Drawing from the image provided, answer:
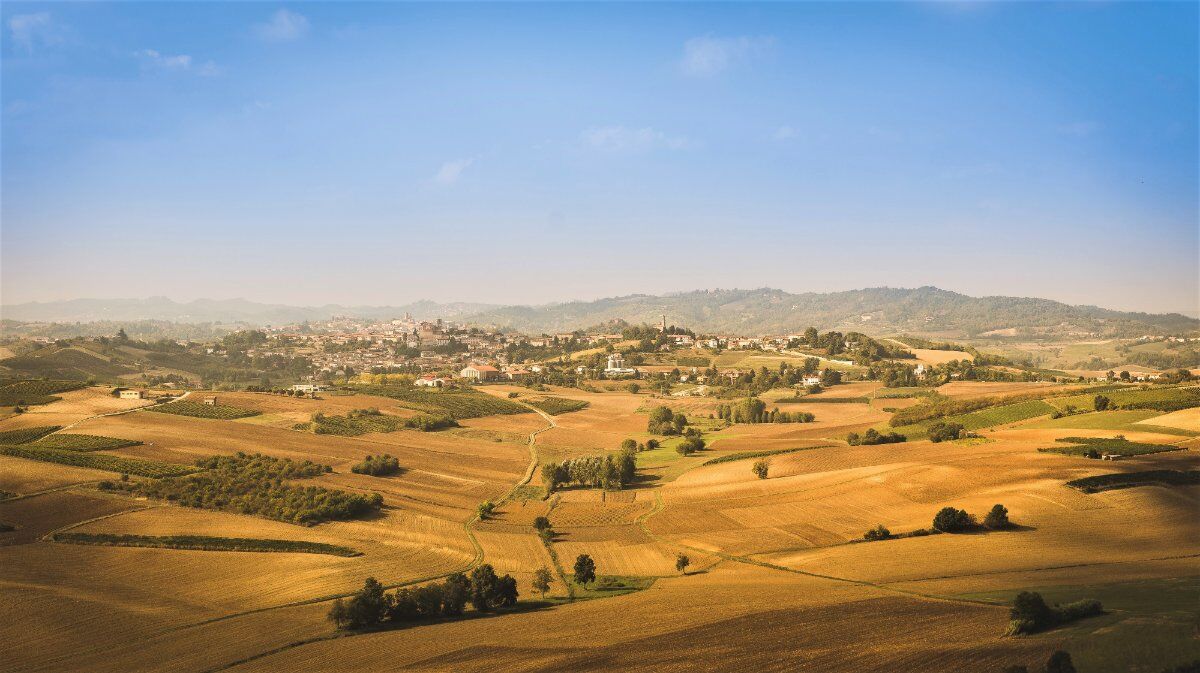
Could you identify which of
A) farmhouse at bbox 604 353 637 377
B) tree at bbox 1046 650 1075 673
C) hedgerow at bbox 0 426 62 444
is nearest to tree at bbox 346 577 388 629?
tree at bbox 1046 650 1075 673

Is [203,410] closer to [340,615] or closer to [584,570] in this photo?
[340,615]

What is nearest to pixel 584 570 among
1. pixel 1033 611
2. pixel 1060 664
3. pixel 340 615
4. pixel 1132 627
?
pixel 340 615

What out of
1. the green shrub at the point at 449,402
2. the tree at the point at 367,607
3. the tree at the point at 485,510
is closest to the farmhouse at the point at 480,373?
the green shrub at the point at 449,402

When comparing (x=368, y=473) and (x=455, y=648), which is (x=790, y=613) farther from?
→ (x=368, y=473)

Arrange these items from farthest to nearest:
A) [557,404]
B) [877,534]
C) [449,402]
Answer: [557,404], [449,402], [877,534]

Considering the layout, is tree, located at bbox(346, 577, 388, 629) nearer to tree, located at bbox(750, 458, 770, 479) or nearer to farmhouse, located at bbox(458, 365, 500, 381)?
tree, located at bbox(750, 458, 770, 479)

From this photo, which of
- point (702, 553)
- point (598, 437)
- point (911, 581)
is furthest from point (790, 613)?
point (598, 437)
